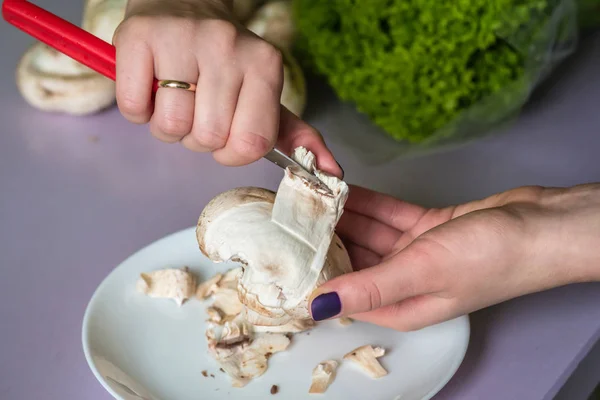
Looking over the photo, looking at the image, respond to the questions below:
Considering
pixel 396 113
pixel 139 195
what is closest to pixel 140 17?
pixel 139 195

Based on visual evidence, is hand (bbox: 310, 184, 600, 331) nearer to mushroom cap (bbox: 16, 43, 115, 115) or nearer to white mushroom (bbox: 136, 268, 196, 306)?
white mushroom (bbox: 136, 268, 196, 306)

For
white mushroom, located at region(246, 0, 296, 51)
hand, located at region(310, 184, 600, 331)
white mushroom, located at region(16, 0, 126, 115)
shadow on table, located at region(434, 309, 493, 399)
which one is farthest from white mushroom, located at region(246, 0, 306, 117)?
shadow on table, located at region(434, 309, 493, 399)

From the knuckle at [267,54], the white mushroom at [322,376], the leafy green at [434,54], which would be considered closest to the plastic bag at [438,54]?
the leafy green at [434,54]

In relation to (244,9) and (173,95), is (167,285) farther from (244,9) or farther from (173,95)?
(244,9)

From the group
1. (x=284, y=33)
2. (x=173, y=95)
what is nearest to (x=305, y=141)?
(x=173, y=95)

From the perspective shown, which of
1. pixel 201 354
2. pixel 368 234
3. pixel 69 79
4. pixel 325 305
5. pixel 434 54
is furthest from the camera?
pixel 69 79

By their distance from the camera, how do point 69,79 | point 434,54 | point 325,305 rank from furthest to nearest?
point 69,79 → point 434,54 → point 325,305
